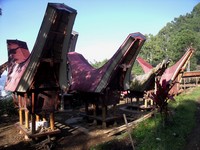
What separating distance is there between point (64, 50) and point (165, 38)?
72.1 meters

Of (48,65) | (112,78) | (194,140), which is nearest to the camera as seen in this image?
(194,140)

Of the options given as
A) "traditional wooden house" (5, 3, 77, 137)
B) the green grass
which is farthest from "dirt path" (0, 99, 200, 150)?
"traditional wooden house" (5, 3, 77, 137)

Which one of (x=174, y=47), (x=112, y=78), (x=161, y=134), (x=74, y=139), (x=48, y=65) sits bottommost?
(x=74, y=139)

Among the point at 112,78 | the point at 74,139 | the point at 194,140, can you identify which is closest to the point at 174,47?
the point at 112,78

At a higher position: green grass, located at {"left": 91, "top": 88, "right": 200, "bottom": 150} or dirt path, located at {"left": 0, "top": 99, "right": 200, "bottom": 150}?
green grass, located at {"left": 91, "top": 88, "right": 200, "bottom": 150}

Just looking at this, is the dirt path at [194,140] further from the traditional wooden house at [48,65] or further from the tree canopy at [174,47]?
the tree canopy at [174,47]

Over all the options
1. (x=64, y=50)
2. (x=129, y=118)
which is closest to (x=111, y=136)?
(x=129, y=118)

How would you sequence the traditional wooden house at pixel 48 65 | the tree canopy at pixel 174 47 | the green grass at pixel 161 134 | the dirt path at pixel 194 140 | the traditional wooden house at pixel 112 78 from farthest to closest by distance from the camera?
the tree canopy at pixel 174 47
the traditional wooden house at pixel 112 78
the traditional wooden house at pixel 48 65
the dirt path at pixel 194 140
the green grass at pixel 161 134

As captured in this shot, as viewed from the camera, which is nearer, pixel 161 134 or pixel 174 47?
pixel 161 134

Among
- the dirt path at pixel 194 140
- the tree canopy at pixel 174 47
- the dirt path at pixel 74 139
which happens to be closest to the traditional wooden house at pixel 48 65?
the dirt path at pixel 74 139

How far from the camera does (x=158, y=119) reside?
10.5m

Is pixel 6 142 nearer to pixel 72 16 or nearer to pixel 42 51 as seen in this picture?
pixel 42 51

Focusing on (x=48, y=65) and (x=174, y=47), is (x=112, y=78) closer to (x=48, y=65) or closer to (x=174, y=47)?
(x=48, y=65)

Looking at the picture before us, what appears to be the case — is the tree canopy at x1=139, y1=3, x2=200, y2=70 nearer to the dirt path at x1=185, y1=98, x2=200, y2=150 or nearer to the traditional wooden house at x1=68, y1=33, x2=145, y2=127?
the traditional wooden house at x1=68, y1=33, x2=145, y2=127
